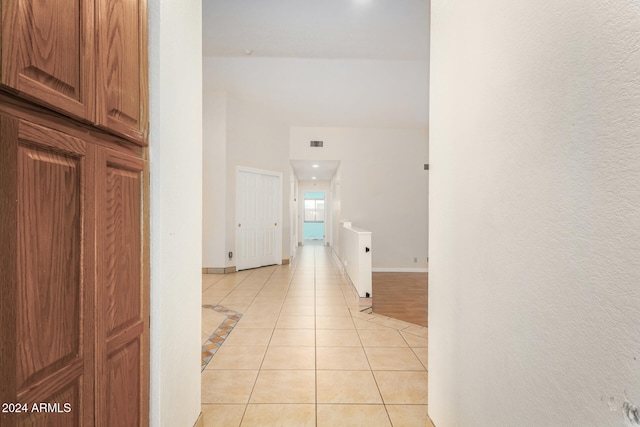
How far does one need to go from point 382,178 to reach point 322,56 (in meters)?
3.83

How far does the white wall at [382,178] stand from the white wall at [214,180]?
197 cm

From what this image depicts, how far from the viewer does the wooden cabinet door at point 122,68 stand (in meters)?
0.91

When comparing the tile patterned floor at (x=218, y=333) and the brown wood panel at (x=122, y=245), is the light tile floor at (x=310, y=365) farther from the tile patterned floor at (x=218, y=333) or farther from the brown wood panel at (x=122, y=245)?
the brown wood panel at (x=122, y=245)

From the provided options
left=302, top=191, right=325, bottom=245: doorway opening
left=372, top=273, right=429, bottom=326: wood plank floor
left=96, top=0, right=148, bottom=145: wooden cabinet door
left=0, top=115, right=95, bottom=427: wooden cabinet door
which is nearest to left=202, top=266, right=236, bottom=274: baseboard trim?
left=372, top=273, right=429, bottom=326: wood plank floor

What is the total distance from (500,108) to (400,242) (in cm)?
664

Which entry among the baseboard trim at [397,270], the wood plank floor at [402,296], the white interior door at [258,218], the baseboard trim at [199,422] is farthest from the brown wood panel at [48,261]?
the baseboard trim at [397,270]

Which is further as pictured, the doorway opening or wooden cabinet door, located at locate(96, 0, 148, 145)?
the doorway opening

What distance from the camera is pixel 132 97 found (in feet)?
3.55

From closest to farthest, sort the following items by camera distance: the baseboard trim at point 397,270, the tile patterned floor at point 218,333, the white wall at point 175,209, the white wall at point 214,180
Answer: the white wall at point 175,209, the tile patterned floor at point 218,333, the white wall at point 214,180, the baseboard trim at point 397,270

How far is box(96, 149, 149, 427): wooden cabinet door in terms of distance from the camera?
0.93 metres

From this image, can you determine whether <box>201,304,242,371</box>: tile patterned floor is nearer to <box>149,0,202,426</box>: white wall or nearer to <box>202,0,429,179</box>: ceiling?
<box>149,0,202,426</box>: white wall

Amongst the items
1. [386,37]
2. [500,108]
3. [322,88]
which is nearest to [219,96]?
[322,88]

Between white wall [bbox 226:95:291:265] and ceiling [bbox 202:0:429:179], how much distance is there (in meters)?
0.33

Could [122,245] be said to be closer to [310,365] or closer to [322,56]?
[310,365]
